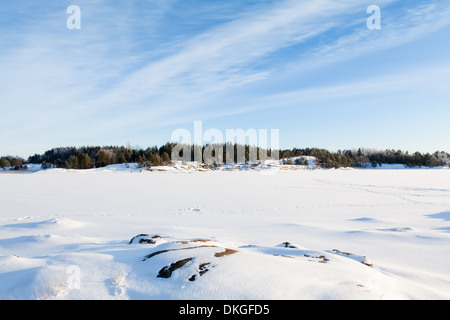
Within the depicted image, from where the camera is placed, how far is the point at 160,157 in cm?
6394

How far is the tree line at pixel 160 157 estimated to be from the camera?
6134 centimetres

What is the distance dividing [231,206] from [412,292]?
853 cm

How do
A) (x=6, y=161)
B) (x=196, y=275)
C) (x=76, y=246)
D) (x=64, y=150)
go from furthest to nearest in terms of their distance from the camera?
(x=64, y=150), (x=6, y=161), (x=76, y=246), (x=196, y=275)

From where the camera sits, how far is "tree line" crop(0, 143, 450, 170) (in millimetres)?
61341

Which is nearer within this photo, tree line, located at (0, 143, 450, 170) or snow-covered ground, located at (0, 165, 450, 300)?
snow-covered ground, located at (0, 165, 450, 300)

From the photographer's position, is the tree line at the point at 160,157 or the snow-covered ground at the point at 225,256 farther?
the tree line at the point at 160,157

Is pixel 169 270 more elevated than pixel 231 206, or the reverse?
pixel 169 270

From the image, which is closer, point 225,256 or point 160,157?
point 225,256

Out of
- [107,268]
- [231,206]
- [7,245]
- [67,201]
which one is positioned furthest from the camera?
[67,201]

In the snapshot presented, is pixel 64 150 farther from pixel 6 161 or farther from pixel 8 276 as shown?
pixel 8 276

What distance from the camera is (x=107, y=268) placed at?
302 centimetres

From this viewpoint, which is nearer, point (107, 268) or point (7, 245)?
point (107, 268)
